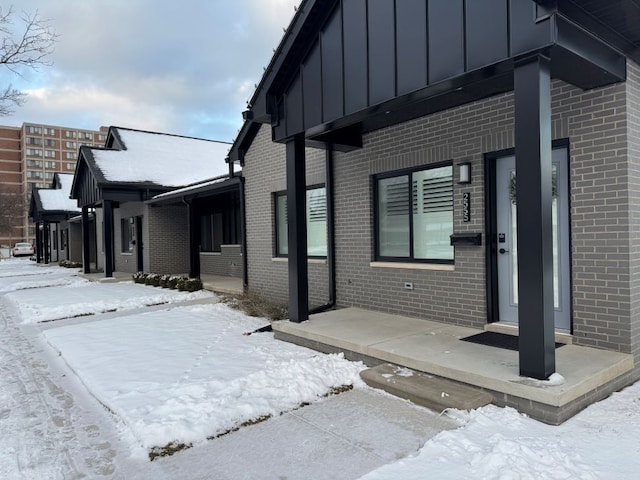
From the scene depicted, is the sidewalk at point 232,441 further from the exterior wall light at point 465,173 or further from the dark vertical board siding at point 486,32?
the dark vertical board siding at point 486,32

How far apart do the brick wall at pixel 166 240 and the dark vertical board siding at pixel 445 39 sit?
14198mm

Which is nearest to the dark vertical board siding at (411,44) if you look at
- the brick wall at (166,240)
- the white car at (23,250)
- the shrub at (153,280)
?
the shrub at (153,280)

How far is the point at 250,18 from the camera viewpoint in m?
15.8

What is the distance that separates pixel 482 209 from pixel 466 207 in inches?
8.9

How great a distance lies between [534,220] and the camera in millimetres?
3680

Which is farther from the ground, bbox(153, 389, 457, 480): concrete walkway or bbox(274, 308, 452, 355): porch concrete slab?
bbox(274, 308, 452, 355): porch concrete slab

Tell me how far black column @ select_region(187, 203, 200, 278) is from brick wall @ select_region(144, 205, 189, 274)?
293 centimetres

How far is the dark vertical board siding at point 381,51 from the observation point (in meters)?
4.84

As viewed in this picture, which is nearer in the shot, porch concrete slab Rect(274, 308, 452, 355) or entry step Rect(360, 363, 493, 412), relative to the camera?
entry step Rect(360, 363, 493, 412)

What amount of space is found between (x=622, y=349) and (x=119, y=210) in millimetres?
19395

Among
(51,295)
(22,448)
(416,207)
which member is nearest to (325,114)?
(416,207)

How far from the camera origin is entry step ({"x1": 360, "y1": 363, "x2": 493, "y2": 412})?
12.3 ft

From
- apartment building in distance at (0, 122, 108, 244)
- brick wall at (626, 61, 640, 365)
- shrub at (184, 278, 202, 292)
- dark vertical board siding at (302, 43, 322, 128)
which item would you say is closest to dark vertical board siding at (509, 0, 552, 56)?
brick wall at (626, 61, 640, 365)

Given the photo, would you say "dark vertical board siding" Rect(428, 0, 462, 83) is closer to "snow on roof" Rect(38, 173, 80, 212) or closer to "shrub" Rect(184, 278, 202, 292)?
"shrub" Rect(184, 278, 202, 292)
